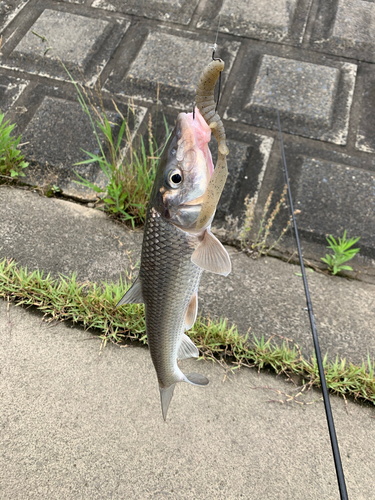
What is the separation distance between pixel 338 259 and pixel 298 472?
45.8 inches

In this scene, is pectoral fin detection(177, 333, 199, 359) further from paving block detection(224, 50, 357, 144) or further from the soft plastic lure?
paving block detection(224, 50, 357, 144)

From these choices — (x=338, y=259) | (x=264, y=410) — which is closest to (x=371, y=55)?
(x=338, y=259)

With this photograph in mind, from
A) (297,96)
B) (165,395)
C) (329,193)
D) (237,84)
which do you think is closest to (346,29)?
(297,96)

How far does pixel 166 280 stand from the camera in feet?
3.87

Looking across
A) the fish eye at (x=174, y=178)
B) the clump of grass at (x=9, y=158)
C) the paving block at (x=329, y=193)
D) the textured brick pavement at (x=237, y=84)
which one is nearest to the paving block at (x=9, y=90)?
the textured brick pavement at (x=237, y=84)

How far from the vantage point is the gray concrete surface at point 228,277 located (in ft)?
6.97

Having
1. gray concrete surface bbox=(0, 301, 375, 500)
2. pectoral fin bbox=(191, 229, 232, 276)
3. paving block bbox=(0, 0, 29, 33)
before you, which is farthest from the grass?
paving block bbox=(0, 0, 29, 33)

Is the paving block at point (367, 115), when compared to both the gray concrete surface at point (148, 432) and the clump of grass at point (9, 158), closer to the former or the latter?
the gray concrete surface at point (148, 432)

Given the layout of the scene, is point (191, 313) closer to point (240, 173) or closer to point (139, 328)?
point (139, 328)

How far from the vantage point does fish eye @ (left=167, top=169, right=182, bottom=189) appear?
3.46 ft

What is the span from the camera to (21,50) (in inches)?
131

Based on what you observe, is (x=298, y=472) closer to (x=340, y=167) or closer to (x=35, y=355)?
(x=35, y=355)

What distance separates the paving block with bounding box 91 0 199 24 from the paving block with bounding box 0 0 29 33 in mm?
622

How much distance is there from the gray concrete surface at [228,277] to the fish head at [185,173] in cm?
115
